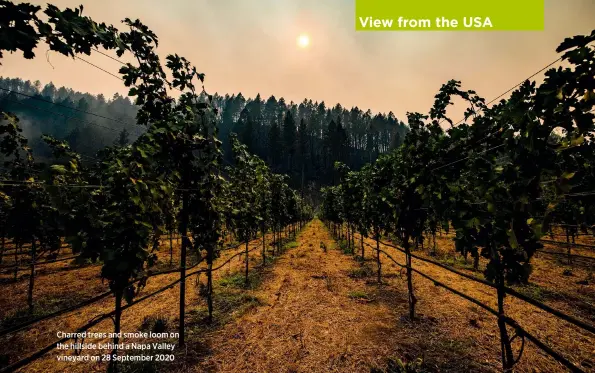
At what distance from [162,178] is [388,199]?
6.88 meters

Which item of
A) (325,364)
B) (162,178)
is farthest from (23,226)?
(325,364)

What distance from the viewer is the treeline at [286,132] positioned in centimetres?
8181

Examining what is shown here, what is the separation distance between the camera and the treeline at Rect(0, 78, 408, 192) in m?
81.8

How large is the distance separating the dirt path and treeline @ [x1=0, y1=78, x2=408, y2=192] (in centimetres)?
6663

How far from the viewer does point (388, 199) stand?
8.81m

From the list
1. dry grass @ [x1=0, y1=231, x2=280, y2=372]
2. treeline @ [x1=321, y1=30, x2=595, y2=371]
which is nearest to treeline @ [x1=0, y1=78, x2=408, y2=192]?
dry grass @ [x1=0, y1=231, x2=280, y2=372]

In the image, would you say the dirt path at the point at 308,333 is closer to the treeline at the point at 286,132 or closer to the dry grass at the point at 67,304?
the dry grass at the point at 67,304

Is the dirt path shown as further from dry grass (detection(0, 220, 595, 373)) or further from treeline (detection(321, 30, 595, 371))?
treeline (detection(321, 30, 595, 371))

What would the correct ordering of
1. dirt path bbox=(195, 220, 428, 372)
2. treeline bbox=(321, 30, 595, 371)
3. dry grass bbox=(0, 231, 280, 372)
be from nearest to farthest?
treeline bbox=(321, 30, 595, 371), dirt path bbox=(195, 220, 428, 372), dry grass bbox=(0, 231, 280, 372)

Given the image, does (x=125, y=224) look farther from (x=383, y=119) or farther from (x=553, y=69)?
(x=383, y=119)

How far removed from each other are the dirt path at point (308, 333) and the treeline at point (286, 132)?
6663cm

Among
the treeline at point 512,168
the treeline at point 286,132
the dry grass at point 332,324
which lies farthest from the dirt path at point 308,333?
the treeline at point 286,132

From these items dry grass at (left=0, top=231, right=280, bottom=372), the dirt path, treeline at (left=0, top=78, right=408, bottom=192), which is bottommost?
dry grass at (left=0, top=231, right=280, bottom=372)

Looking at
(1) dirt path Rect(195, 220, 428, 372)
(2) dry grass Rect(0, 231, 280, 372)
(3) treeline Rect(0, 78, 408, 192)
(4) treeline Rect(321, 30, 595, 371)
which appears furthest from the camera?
(3) treeline Rect(0, 78, 408, 192)
